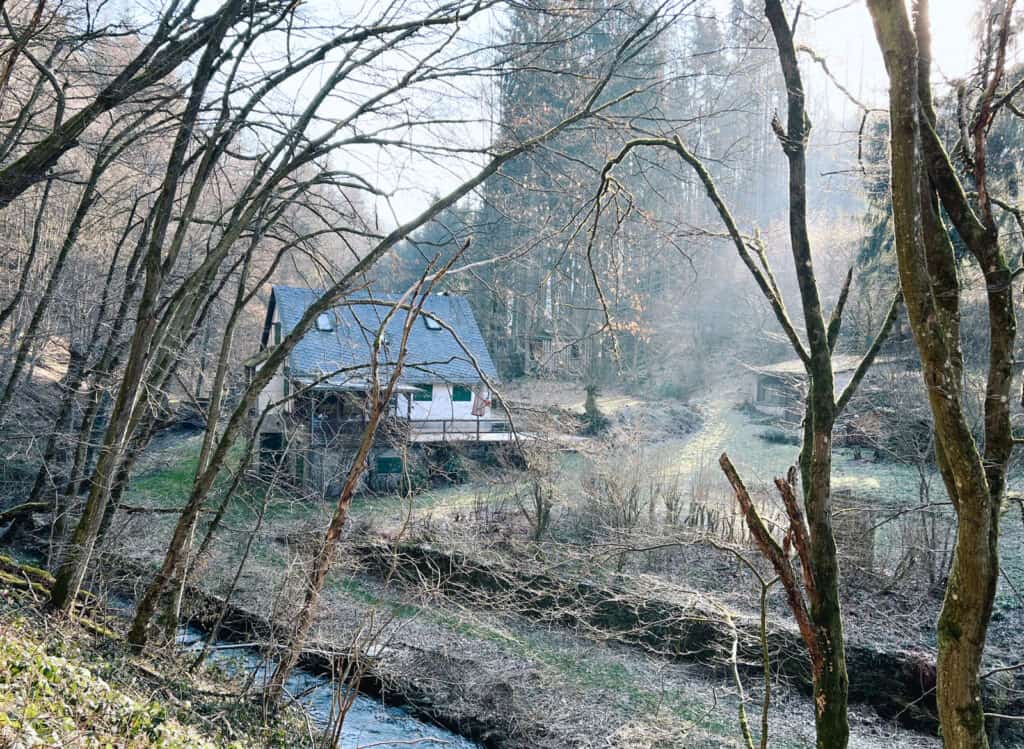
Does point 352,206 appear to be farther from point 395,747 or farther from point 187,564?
point 395,747

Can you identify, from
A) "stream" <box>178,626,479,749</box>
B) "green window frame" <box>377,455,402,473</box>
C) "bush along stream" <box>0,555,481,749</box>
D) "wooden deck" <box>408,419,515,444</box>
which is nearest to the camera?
"bush along stream" <box>0,555,481,749</box>

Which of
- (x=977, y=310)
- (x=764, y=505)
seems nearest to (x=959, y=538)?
(x=764, y=505)

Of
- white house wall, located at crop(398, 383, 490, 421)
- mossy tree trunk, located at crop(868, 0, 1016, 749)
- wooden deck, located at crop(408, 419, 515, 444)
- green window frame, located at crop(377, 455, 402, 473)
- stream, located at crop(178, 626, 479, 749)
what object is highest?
mossy tree trunk, located at crop(868, 0, 1016, 749)

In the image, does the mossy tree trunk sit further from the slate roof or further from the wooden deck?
the slate roof

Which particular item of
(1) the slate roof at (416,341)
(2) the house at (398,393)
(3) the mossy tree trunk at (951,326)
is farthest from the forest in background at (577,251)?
(1) the slate roof at (416,341)

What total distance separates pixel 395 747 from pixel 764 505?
320 inches

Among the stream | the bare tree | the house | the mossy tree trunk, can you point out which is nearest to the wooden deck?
the house

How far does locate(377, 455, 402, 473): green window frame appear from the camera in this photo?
20453 millimetres

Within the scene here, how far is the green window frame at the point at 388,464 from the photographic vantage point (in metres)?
20.5

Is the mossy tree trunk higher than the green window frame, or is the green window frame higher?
the mossy tree trunk

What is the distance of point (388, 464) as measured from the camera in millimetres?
20594

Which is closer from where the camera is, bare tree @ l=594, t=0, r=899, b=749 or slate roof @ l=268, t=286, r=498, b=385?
bare tree @ l=594, t=0, r=899, b=749

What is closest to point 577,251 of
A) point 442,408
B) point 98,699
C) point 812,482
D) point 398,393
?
point 812,482

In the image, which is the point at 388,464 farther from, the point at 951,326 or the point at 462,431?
the point at 951,326
